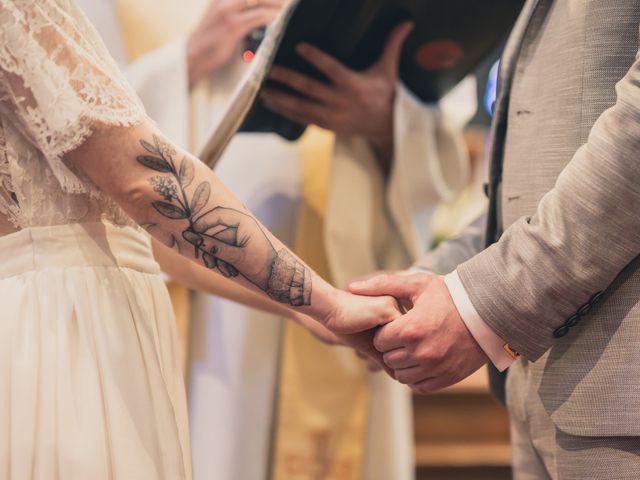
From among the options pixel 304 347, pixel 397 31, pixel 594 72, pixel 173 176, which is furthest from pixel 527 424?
pixel 397 31

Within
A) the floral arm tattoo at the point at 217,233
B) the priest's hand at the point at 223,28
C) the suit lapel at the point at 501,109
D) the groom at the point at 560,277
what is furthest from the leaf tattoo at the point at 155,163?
the priest's hand at the point at 223,28

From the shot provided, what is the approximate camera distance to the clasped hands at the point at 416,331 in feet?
4.35

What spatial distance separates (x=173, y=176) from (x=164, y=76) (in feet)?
3.08

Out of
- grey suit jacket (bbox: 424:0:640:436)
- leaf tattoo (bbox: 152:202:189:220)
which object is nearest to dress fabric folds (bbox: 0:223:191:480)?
leaf tattoo (bbox: 152:202:189:220)

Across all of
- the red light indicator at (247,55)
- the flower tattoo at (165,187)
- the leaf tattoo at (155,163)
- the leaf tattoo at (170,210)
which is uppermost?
the red light indicator at (247,55)

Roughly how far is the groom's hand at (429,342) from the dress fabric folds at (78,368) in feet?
1.22

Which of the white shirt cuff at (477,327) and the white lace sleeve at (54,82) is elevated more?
the white lace sleeve at (54,82)

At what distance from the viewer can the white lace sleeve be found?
41.4 inches

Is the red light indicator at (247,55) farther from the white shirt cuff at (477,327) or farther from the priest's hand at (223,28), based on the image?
the white shirt cuff at (477,327)

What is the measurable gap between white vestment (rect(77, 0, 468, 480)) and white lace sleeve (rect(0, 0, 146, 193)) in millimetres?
917

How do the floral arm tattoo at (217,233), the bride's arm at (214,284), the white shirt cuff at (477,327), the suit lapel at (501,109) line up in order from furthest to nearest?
1. the bride's arm at (214,284)
2. the suit lapel at (501,109)
3. the white shirt cuff at (477,327)
4. the floral arm tattoo at (217,233)

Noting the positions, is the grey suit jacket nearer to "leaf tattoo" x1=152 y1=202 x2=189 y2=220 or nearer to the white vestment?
"leaf tattoo" x1=152 y1=202 x2=189 y2=220

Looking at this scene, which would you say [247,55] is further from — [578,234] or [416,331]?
[578,234]

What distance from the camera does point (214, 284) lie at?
165cm
